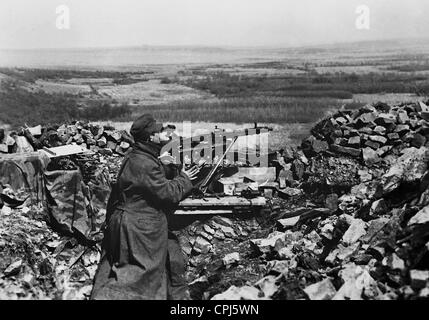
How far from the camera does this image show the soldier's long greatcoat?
531 centimetres

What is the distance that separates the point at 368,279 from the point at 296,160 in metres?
3.67

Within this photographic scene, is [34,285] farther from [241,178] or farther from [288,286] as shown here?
[241,178]

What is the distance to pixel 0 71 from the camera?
24.6m

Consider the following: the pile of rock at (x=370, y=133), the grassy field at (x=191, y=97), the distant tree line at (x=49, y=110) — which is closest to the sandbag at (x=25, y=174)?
the pile of rock at (x=370, y=133)

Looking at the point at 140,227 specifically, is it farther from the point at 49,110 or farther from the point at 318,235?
the point at 49,110

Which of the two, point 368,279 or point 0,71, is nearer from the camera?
point 368,279

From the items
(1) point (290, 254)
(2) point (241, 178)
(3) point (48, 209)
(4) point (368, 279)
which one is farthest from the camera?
(2) point (241, 178)

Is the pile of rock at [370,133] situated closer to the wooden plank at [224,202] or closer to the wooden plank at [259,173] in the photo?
the wooden plank at [259,173]

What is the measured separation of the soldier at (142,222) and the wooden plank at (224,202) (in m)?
0.99

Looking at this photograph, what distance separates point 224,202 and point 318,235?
148 centimetres

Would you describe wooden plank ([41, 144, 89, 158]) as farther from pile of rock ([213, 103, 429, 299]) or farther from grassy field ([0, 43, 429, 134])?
grassy field ([0, 43, 429, 134])

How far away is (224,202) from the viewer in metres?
6.85

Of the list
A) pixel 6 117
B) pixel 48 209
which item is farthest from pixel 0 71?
pixel 48 209
